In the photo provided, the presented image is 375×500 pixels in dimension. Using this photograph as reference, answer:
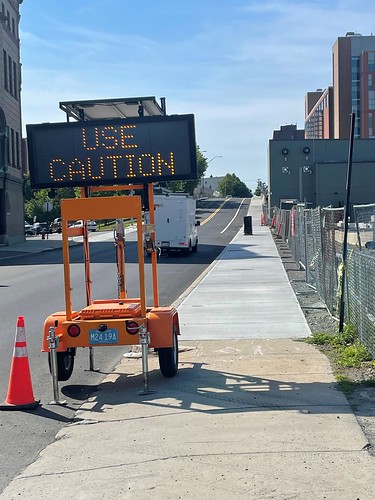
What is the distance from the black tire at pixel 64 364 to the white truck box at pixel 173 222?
23.1m

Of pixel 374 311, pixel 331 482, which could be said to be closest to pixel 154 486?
pixel 331 482

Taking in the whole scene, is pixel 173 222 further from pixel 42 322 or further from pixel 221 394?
pixel 221 394

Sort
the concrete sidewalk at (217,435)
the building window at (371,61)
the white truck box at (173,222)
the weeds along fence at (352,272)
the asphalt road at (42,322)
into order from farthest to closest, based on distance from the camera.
A: the building window at (371,61)
the white truck box at (173,222)
the weeds along fence at (352,272)
the asphalt road at (42,322)
the concrete sidewalk at (217,435)

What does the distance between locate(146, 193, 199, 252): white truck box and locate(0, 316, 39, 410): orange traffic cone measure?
24416 mm

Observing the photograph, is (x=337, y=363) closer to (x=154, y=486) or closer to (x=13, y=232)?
(x=154, y=486)

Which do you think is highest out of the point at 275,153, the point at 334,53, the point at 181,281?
the point at 334,53

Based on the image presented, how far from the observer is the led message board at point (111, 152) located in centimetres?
834

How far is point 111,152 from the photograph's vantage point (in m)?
8.40

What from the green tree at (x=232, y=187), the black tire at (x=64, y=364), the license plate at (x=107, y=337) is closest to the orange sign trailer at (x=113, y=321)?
the license plate at (x=107, y=337)

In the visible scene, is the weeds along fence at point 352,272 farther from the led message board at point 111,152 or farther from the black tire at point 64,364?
the black tire at point 64,364

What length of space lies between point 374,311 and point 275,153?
209 ft

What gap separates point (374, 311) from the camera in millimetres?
8109

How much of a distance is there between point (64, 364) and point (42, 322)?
16.4ft

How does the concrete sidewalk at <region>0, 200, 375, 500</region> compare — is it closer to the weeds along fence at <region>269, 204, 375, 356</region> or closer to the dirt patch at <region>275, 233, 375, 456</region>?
the dirt patch at <region>275, 233, 375, 456</region>
